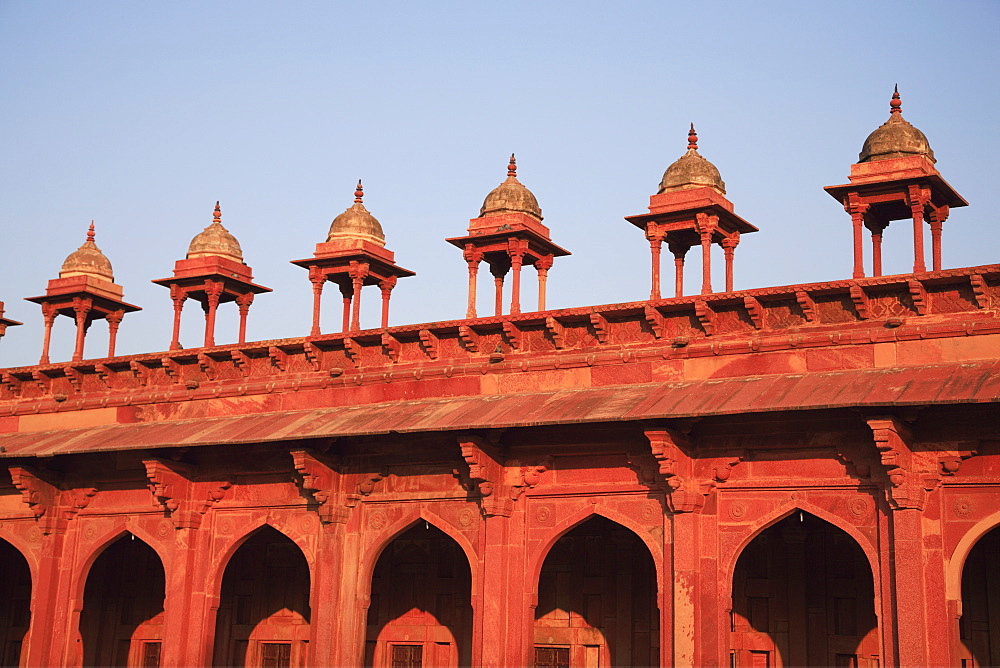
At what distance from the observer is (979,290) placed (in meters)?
15.6

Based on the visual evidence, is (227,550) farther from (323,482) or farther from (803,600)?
(803,600)

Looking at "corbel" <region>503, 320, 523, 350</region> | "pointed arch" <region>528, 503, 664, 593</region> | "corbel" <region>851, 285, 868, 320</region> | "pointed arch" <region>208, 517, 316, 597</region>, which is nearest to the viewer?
"corbel" <region>851, 285, 868, 320</region>

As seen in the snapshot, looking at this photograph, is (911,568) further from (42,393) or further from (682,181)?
(42,393)

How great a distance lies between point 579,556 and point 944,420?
256 inches

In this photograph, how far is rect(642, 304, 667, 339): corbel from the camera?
1764 cm

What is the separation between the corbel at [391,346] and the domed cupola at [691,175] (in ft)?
14.3

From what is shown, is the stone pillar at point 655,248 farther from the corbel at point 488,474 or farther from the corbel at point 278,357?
the corbel at point 278,357

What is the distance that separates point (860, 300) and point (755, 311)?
129cm

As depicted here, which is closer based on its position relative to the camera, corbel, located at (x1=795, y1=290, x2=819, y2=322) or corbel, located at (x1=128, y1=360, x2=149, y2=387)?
corbel, located at (x1=795, y1=290, x2=819, y2=322)

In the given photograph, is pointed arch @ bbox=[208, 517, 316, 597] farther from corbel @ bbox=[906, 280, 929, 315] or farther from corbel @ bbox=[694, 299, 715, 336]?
corbel @ bbox=[906, 280, 929, 315]

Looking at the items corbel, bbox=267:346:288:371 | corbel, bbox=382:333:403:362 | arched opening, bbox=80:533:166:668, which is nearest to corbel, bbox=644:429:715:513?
corbel, bbox=382:333:403:362

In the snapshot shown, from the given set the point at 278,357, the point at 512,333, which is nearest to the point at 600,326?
the point at 512,333

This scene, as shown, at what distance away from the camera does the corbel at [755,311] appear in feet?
55.6

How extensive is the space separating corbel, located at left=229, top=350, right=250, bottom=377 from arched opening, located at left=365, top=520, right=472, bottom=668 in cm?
347
